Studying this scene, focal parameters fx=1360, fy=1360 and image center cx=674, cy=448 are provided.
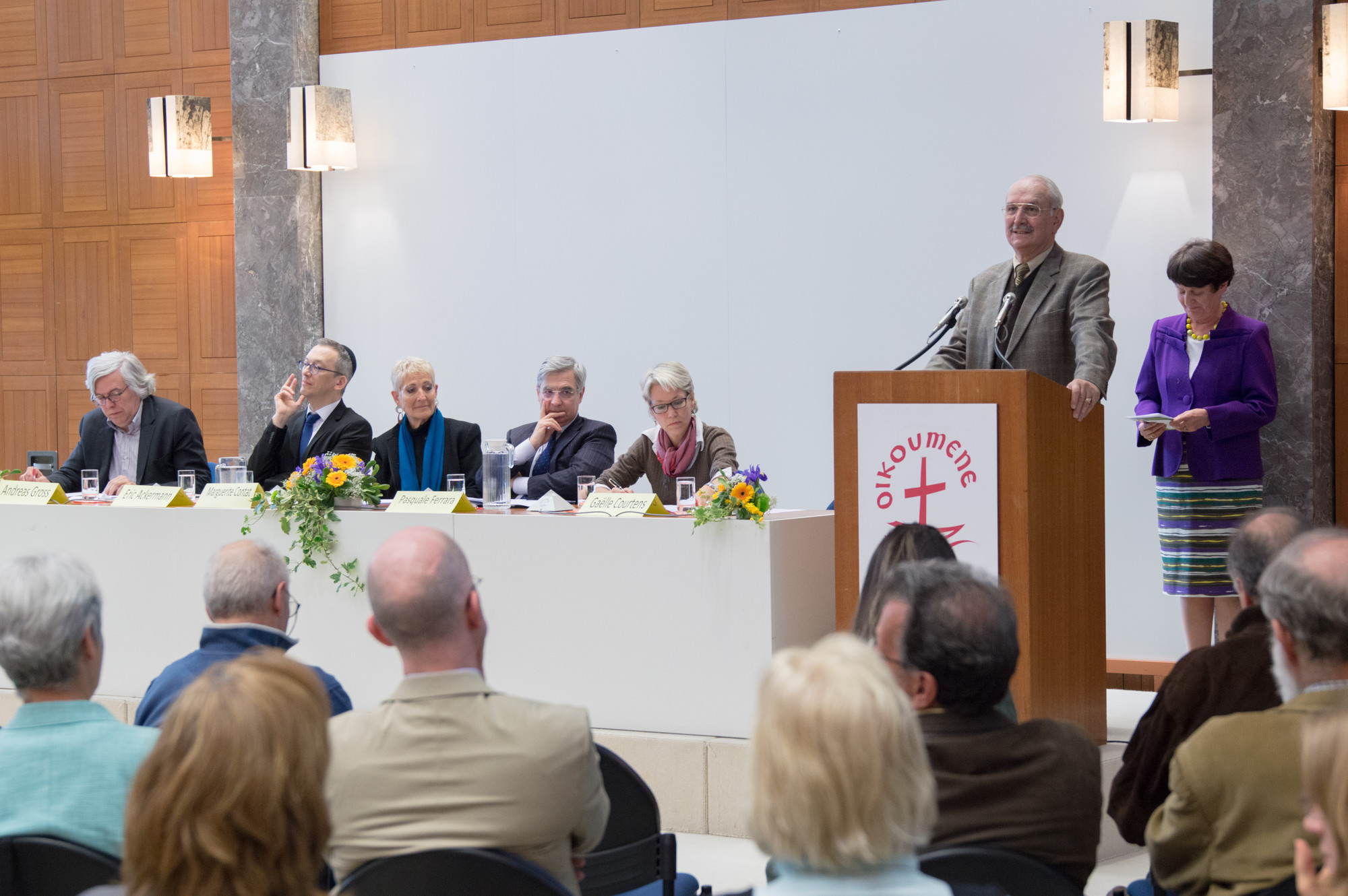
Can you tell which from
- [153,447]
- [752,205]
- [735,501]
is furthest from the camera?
[752,205]

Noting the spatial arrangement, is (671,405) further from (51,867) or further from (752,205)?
(51,867)

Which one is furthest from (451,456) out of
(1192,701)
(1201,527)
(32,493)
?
(1192,701)

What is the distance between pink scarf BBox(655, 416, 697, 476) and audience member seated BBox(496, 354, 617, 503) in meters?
0.37

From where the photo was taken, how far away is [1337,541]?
1956mm

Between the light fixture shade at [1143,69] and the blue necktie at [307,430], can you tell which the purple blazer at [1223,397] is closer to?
the light fixture shade at [1143,69]

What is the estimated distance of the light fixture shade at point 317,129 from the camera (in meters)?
6.80

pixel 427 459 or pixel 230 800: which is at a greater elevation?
pixel 427 459

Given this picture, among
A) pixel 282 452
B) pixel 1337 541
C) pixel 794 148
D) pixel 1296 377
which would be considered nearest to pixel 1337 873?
pixel 1337 541

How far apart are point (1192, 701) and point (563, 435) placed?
10.7ft

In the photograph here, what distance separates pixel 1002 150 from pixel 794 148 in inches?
37.2

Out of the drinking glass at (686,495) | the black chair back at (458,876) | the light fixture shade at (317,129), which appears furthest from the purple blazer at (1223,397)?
the light fixture shade at (317,129)

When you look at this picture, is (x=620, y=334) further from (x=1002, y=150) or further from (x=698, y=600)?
(x=698, y=600)

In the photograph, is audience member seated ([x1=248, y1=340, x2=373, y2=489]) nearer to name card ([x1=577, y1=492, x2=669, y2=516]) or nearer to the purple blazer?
name card ([x1=577, y1=492, x2=669, y2=516])

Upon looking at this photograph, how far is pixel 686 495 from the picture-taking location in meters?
4.18
